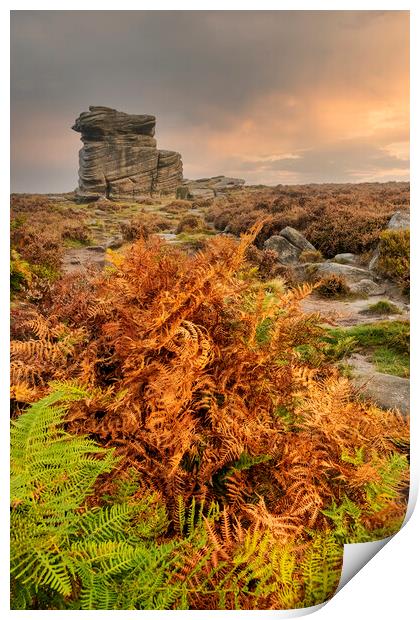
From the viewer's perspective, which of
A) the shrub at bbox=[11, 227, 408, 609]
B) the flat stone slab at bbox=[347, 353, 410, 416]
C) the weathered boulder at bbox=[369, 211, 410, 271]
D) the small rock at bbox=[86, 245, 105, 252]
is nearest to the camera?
the shrub at bbox=[11, 227, 408, 609]

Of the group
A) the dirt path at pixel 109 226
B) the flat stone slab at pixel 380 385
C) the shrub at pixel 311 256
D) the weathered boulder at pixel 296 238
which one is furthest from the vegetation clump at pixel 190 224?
the flat stone slab at pixel 380 385

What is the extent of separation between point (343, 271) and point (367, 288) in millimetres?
138

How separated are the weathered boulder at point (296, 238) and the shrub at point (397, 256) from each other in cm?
32

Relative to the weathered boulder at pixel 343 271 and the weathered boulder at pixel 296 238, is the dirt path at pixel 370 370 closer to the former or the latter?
the weathered boulder at pixel 343 271

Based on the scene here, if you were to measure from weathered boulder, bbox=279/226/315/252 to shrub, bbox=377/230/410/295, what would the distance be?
318 mm

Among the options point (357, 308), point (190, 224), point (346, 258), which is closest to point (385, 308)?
point (357, 308)

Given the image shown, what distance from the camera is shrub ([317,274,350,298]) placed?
6.82 ft

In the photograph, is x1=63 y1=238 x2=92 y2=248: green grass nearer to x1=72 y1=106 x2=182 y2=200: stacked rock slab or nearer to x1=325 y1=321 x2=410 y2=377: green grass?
x1=72 y1=106 x2=182 y2=200: stacked rock slab

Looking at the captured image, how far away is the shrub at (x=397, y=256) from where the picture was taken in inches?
80.2

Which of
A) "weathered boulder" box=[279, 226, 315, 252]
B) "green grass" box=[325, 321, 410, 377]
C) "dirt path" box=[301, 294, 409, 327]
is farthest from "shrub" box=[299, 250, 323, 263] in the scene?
"green grass" box=[325, 321, 410, 377]

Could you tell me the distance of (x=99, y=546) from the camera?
35.6 inches

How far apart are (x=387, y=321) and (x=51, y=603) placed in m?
1.52
